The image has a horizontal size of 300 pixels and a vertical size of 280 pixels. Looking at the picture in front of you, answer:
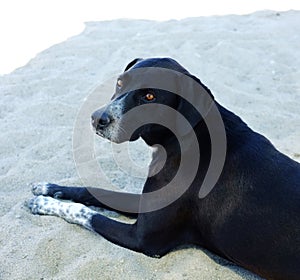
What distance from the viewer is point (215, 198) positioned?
2877 millimetres

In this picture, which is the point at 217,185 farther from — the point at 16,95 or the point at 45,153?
the point at 16,95

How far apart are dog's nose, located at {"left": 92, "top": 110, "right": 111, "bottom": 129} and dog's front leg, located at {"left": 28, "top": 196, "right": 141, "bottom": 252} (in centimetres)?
55

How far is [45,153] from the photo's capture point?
420cm

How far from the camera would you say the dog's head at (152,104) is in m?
2.95

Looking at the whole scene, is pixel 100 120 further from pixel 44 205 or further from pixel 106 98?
pixel 106 98

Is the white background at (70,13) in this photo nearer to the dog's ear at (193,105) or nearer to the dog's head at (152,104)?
the dog's head at (152,104)

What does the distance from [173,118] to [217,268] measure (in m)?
0.79

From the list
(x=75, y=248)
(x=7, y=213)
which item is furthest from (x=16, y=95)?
(x=75, y=248)

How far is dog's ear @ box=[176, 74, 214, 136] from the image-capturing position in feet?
9.54

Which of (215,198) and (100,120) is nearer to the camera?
(215,198)

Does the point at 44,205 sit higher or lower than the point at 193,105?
lower

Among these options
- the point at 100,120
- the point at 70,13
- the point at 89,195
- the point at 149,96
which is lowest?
the point at 89,195

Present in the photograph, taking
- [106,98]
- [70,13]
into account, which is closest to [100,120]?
[106,98]

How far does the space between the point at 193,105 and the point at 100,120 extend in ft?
1.55
